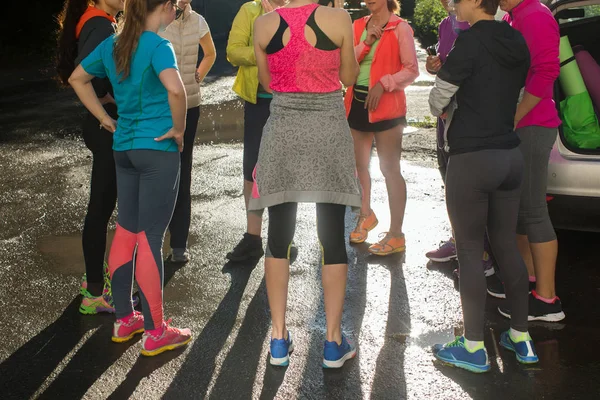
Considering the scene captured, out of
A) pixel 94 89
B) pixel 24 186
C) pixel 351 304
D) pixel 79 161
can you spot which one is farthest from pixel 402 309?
pixel 79 161

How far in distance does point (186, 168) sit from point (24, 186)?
9.95 feet

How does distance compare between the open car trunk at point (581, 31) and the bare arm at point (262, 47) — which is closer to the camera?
the bare arm at point (262, 47)

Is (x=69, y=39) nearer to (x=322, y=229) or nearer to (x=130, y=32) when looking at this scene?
(x=130, y=32)

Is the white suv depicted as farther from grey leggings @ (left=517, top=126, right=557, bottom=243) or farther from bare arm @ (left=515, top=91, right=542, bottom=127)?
bare arm @ (left=515, top=91, right=542, bottom=127)

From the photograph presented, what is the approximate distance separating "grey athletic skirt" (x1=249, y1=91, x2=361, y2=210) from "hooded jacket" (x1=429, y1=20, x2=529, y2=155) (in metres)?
0.52

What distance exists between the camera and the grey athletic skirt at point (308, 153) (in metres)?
4.03

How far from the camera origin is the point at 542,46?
4.36 m

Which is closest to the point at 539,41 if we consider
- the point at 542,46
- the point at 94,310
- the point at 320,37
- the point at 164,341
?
the point at 542,46

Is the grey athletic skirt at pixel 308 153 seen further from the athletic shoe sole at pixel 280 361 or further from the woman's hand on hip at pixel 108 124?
the woman's hand on hip at pixel 108 124

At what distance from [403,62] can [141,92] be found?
231cm

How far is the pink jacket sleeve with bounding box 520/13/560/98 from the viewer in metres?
4.36

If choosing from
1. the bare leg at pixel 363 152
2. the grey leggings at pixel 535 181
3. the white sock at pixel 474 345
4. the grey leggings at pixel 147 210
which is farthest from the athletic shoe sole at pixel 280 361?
the bare leg at pixel 363 152

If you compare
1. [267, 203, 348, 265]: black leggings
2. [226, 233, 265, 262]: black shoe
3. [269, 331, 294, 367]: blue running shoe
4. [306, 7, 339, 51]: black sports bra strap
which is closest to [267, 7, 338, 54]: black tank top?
[306, 7, 339, 51]: black sports bra strap

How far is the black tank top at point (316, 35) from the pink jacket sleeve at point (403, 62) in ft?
6.13
